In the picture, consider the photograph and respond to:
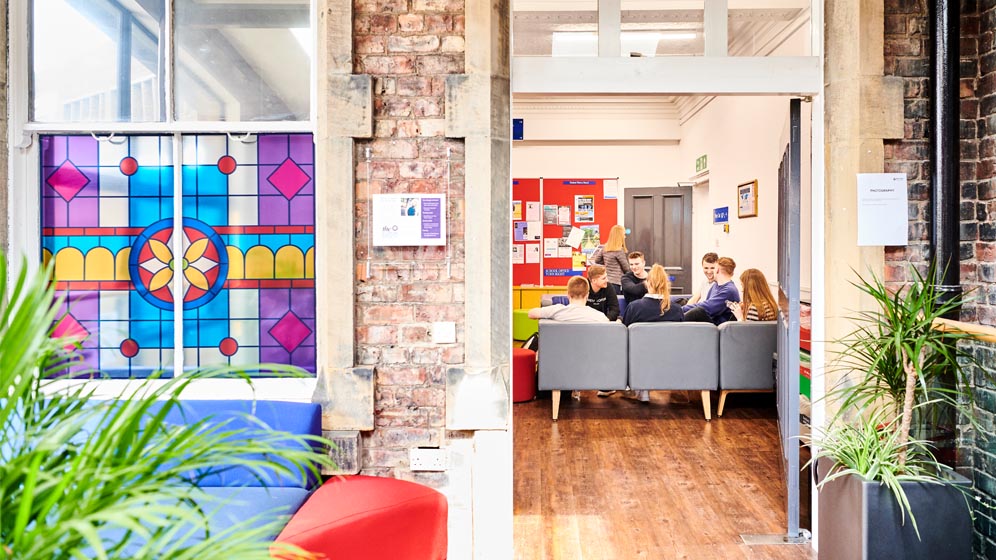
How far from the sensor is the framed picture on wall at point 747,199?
6.51m

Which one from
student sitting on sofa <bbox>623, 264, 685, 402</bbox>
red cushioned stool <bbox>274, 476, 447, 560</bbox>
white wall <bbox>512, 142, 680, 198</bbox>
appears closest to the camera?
red cushioned stool <bbox>274, 476, 447, 560</bbox>

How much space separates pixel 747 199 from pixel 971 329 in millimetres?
4608

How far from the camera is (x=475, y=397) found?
9.32 ft

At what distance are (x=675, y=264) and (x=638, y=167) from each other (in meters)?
1.44

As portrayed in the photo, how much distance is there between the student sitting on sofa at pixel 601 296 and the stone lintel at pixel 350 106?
11.8 feet

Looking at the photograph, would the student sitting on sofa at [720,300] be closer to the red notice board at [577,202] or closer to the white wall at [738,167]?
the white wall at [738,167]

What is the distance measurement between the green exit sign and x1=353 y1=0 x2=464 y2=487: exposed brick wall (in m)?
6.06

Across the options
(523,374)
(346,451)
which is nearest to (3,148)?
(346,451)

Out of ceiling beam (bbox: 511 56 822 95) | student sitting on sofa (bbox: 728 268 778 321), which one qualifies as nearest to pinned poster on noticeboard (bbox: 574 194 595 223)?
student sitting on sofa (bbox: 728 268 778 321)

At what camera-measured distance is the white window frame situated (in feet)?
9.77

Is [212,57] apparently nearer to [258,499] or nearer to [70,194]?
[70,194]

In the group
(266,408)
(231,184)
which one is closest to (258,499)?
(266,408)

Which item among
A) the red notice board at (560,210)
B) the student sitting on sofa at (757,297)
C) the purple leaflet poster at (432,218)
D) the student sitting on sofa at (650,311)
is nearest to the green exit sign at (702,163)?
the red notice board at (560,210)

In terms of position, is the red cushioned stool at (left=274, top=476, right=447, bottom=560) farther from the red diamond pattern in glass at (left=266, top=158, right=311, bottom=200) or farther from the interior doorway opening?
the red diamond pattern in glass at (left=266, top=158, right=311, bottom=200)
